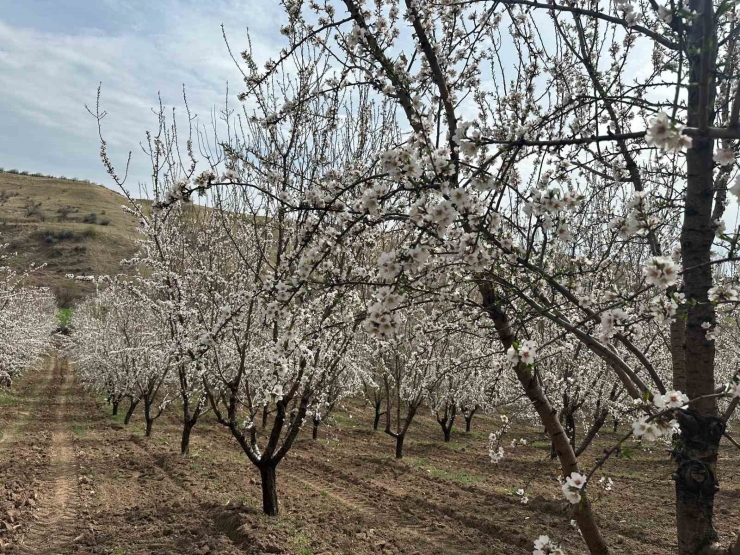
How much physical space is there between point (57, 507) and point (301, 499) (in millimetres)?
3546

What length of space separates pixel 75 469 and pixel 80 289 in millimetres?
63429

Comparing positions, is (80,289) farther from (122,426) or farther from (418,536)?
(418,536)

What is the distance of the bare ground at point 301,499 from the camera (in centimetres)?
619

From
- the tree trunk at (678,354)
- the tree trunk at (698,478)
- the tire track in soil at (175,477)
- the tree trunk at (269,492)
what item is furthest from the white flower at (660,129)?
the tree trunk at (269,492)

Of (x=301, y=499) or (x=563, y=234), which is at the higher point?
(x=563, y=234)

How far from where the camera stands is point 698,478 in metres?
2.30

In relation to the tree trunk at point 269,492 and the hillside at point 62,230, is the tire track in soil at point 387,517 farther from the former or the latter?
the hillside at point 62,230

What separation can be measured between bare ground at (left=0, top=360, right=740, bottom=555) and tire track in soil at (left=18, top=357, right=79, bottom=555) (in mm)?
24

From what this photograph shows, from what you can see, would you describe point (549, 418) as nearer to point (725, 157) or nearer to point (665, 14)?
point (725, 157)

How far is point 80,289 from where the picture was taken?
6450cm

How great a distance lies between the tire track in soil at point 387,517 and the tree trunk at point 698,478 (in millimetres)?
4609

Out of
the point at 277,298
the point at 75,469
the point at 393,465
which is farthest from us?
the point at 393,465

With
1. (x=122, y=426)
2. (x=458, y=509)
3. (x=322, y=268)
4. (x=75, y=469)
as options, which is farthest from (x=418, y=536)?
(x=122, y=426)

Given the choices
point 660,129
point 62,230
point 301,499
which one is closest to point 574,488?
point 660,129
